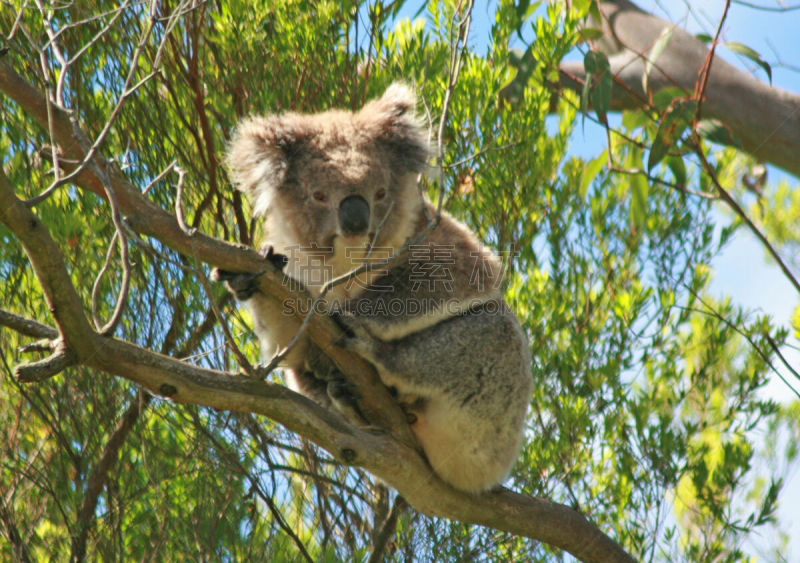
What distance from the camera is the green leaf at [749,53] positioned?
2.37m

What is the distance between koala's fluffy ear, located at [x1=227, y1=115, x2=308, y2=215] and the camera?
3.45 m

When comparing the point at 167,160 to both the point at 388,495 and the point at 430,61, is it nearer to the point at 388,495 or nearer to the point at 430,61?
the point at 430,61

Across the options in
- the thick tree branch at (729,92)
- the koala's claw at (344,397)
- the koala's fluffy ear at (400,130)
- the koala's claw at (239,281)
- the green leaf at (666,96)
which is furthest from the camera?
the thick tree branch at (729,92)

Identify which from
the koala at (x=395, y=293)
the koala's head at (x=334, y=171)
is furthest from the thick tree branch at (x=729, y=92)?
the koala at (x=395, y=293)

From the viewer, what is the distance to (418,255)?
Result: 353 cm

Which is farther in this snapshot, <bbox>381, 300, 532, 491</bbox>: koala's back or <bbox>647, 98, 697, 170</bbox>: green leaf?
<bbox>381, 300, 532, 491</bbox>: koala's back

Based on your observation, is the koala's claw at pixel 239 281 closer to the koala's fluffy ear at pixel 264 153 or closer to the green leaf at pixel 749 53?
the koala's fluffy ear at pixel 264 153

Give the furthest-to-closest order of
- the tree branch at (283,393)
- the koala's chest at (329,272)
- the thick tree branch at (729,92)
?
the thick tree branch at (729,92) < the koala's chest at (329,272) < the tree branch at (283,393)

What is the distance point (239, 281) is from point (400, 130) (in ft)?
4.30

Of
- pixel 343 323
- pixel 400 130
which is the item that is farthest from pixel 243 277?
pixel 400 130

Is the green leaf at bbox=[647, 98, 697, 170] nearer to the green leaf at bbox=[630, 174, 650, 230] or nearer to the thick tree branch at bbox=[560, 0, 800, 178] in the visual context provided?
the green leaf at bbox=[630, 174, 650, 230]

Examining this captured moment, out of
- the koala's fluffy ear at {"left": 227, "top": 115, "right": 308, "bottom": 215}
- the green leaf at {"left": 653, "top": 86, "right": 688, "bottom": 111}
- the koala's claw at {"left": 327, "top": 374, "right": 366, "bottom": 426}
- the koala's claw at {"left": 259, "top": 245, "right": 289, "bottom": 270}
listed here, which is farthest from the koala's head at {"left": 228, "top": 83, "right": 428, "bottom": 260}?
the green leaf at {"left": 653, "top": 86, "right": 688, "bottom": 111}

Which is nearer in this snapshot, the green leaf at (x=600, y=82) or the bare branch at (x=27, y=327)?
the bare branch at (x=27, y=327)

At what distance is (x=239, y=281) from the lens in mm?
2729
